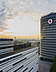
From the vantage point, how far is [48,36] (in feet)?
226

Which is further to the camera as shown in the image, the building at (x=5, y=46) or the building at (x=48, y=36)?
the building at (x=48, y=36)

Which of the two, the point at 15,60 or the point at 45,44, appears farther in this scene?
the point at 45,44

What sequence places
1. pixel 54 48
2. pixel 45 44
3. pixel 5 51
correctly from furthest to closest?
1. pixel 45 44
2. pixel 54 48
3. pixel 5 51

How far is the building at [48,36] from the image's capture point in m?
66.1

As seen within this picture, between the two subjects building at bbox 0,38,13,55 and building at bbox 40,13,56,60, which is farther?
building at bbox 40,13,56,60

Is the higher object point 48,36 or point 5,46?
point 48,36

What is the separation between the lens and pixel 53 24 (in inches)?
2623

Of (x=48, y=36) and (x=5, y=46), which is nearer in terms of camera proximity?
(x=5, y=46)

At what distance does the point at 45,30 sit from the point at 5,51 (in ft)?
176

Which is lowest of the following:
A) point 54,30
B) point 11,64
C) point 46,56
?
point 46,56

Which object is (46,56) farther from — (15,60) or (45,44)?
(15,60)

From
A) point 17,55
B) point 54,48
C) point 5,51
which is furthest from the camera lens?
point 54,48

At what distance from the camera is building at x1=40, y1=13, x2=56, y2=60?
66.1 m

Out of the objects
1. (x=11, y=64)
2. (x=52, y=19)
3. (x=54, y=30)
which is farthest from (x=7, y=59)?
(x=52, y=19)
